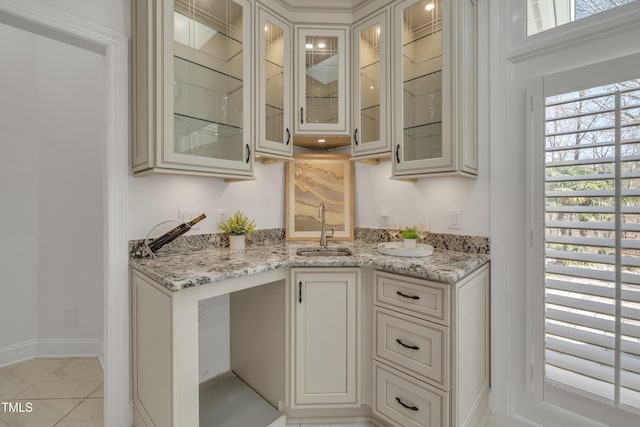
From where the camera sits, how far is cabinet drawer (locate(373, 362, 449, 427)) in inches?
53.7

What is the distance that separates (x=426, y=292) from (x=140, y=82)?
71.1 inches

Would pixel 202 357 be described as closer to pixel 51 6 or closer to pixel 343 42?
pixel 51 6

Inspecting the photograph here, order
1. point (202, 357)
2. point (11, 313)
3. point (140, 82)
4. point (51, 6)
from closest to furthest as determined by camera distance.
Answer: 1. point (51, 6)
2. point (140, 82)
3. point (202, 357)
4. point (11, 313)

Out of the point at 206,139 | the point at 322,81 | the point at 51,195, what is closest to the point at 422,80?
the point at 322,81

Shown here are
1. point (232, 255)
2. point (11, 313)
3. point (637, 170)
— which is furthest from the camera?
point (11, 313)

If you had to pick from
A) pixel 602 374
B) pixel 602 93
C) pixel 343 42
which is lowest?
pixel 602 374

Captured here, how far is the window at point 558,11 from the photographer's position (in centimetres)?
148

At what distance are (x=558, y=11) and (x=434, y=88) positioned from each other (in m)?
0.73

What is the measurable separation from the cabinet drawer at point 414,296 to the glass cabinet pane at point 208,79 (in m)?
1.13

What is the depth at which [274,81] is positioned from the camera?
199 centimetres

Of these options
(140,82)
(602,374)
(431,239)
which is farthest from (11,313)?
(602,374)

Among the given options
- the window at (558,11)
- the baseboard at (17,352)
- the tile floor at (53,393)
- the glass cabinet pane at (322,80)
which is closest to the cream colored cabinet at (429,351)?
the glass cabinet pane at (322,80)

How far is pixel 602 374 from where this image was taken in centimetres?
138

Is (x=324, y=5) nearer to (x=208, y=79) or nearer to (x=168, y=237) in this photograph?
(x=208, y=79)
